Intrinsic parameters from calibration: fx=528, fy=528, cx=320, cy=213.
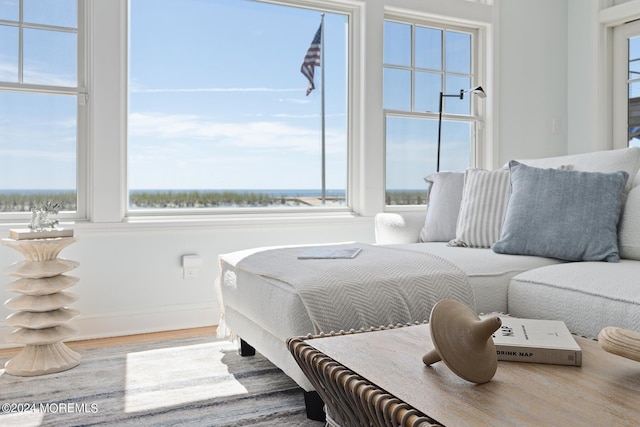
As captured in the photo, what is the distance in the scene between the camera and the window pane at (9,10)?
282cm

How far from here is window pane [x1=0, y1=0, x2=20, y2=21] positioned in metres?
2.82

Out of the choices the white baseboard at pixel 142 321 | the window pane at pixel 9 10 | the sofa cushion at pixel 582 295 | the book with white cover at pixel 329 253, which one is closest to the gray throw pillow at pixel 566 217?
the sofa cushion at pixel 582 295

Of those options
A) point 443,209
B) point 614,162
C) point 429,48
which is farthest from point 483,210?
point 429,48

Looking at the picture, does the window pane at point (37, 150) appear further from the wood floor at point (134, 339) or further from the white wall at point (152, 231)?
the wood floor at point (134, 339)

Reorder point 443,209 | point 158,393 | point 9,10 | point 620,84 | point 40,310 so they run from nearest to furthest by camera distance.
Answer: point 158,393 → point 40,310 → point 9,10 → point 443,209 → point 620,84

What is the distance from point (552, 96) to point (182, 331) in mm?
3513

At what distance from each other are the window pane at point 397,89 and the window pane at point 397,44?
73 mm

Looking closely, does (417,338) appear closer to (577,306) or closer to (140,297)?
(577,306)

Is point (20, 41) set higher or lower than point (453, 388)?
higher

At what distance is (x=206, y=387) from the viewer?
2098mm

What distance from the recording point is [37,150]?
2.90 m

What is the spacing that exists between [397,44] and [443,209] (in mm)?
1573

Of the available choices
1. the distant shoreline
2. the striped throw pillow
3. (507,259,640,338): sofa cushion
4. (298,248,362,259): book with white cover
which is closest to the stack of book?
(507,259,640,338): sofa cushion

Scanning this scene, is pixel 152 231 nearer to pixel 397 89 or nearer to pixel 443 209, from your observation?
pixel 443 209
